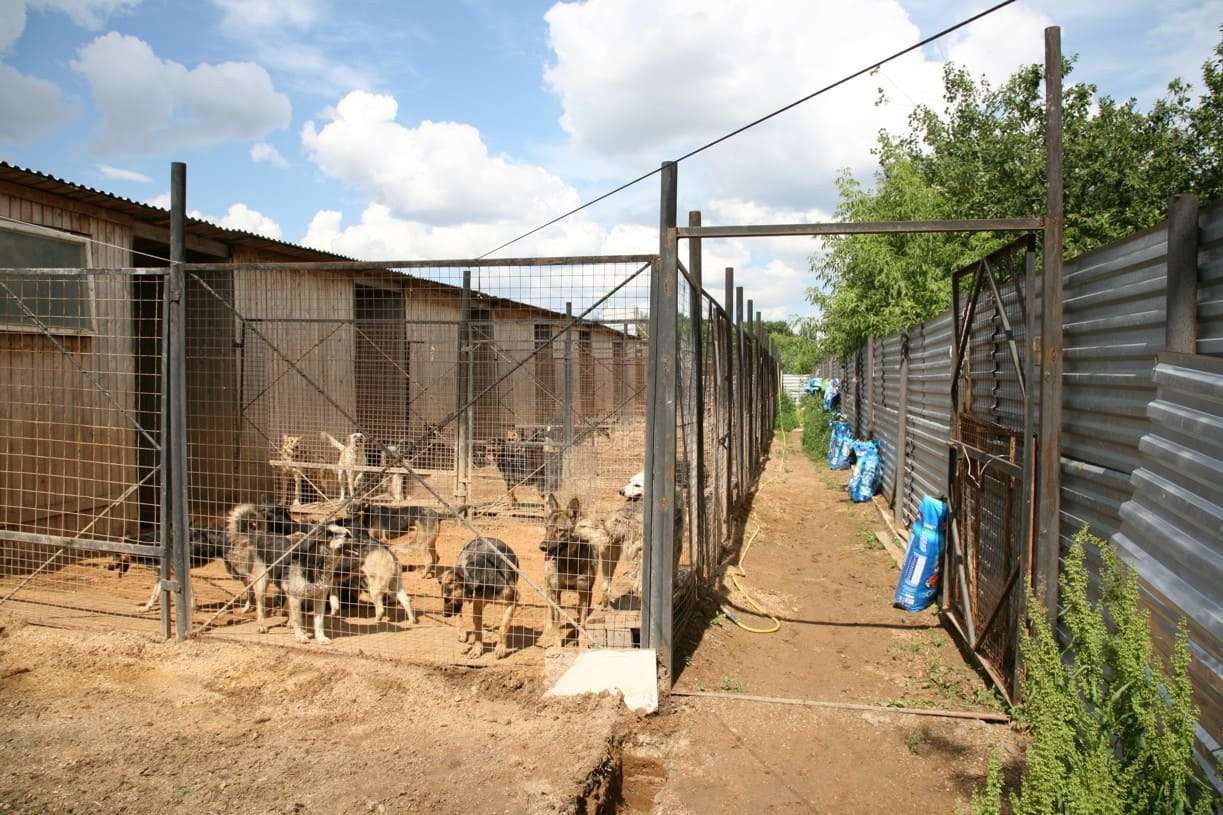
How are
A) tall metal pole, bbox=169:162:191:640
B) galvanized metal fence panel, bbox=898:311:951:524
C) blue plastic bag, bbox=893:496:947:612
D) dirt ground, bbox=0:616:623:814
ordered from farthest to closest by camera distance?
galvanized metal fence panel, bbox=898:311:951:524
blue plastic bag, bbox=893:496:947:612
tall metal pole, bbox=169:162:191:640
dirt ground, bbox=0:616:623:814

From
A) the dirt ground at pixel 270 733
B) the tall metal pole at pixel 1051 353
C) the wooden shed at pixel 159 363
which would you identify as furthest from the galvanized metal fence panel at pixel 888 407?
the dirt ground at pixel 270 733

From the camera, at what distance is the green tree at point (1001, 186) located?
1429 cm

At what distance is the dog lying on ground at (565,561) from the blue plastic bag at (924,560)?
111 inches

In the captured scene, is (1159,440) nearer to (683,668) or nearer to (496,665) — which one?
(683,668)

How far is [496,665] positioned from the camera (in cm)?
525

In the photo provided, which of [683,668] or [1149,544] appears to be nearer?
[1149,544]

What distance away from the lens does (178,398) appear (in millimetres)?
5426

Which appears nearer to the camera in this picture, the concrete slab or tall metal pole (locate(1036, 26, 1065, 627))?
tall metal pole (locate(1036, 26, 1065, 627))

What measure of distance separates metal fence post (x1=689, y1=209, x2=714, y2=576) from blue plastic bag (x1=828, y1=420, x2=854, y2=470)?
9911mm

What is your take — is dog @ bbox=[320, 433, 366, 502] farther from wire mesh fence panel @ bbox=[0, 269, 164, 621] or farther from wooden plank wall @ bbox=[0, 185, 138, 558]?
wooden plank wall @ bbox=[0, 185, 138, 558]

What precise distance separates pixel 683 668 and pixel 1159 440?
3237 millimetres

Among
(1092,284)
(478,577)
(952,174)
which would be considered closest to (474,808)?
(478,577)

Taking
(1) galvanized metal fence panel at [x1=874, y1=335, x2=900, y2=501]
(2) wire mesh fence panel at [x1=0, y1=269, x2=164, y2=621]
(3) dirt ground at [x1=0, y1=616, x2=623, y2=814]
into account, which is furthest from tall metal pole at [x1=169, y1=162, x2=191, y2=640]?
(1) galvanized metal fence panel at [x1=874, y1=335, x2=900, y2=501]

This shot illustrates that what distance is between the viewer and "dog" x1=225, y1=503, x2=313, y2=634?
6.02 m
